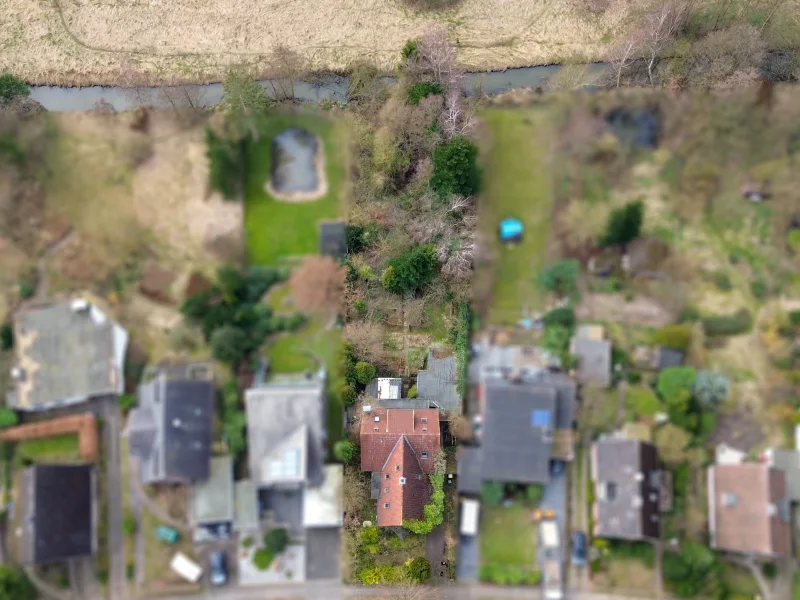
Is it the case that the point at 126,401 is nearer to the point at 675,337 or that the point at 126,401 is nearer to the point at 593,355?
the point at 593,355

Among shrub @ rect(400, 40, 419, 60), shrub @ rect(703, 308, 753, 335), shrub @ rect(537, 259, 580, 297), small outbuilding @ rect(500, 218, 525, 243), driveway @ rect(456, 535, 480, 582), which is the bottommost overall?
driveway @ rect(456, 535, 480, 582)

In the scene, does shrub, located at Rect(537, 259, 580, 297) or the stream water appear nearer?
shrub, located at Rect(537, 259, 580, 297)

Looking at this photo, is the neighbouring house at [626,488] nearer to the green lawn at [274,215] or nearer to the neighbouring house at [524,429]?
the neighbouring house at [524,429]

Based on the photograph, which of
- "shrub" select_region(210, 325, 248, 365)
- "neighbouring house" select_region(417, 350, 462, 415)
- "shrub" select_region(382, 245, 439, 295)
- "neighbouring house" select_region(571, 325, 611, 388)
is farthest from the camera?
"neighbouring house" select_region(417, 350, 462, 415)

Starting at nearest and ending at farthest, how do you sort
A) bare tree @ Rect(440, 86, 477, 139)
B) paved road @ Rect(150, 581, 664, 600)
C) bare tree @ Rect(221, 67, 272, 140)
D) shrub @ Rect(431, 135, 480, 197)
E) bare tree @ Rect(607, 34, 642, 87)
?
paved road @ Rect(150, 581, 664, 600) → shrub @ Rect(431, 135, 480, 197) → bare tree @ Rect(440, 86, 477, 139) → bare tree @ Rect(221, 67, 272, 140) → bare tree @ Rect(607, 34, 642, 87)

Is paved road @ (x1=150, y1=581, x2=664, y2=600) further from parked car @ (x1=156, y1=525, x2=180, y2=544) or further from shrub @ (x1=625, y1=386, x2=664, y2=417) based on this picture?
shrub @ (x1=625, y1=386, x2=664, y2=417)

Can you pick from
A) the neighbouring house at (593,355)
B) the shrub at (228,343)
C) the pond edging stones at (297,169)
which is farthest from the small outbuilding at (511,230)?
the shrub at (228,343)

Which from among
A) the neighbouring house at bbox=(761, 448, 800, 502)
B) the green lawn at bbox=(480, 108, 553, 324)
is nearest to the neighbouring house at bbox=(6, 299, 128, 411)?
the green lawn at bbox=(480, 108, 553, 324)
